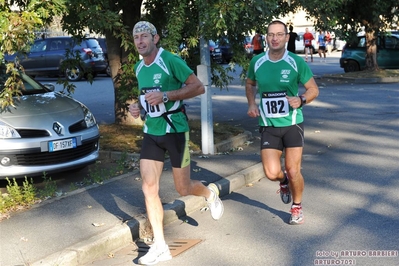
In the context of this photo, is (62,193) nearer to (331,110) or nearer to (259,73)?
(259,73)

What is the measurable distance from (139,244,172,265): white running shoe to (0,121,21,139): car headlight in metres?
2.97

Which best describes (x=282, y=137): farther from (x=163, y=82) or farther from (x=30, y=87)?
(x=30, y=87)

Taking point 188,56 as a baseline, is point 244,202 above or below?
below

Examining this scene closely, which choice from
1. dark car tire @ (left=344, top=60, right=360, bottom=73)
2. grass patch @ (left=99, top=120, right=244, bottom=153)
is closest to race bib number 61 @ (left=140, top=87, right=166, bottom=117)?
grass patch @ (left=99, top=120, right=244, bottom=153)

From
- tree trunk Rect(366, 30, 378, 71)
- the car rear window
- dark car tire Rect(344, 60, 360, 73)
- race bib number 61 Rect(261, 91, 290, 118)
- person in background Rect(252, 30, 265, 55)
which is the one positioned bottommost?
dark car tire Rect(344, 60, 360, 73)

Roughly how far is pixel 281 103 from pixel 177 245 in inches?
63.6

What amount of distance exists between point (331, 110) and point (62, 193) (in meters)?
8.58

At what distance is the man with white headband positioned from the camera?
5.62 m

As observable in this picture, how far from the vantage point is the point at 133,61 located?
1081 centimetres

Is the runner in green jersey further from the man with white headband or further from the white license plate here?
the white license plate

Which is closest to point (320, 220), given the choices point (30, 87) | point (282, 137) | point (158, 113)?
point (282, 137)

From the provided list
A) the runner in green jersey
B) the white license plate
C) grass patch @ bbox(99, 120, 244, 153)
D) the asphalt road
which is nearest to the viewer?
the asphalt road

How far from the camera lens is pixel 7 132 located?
25.8 feet

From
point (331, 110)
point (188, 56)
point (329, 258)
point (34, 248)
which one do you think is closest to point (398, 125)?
point (331, 110)
